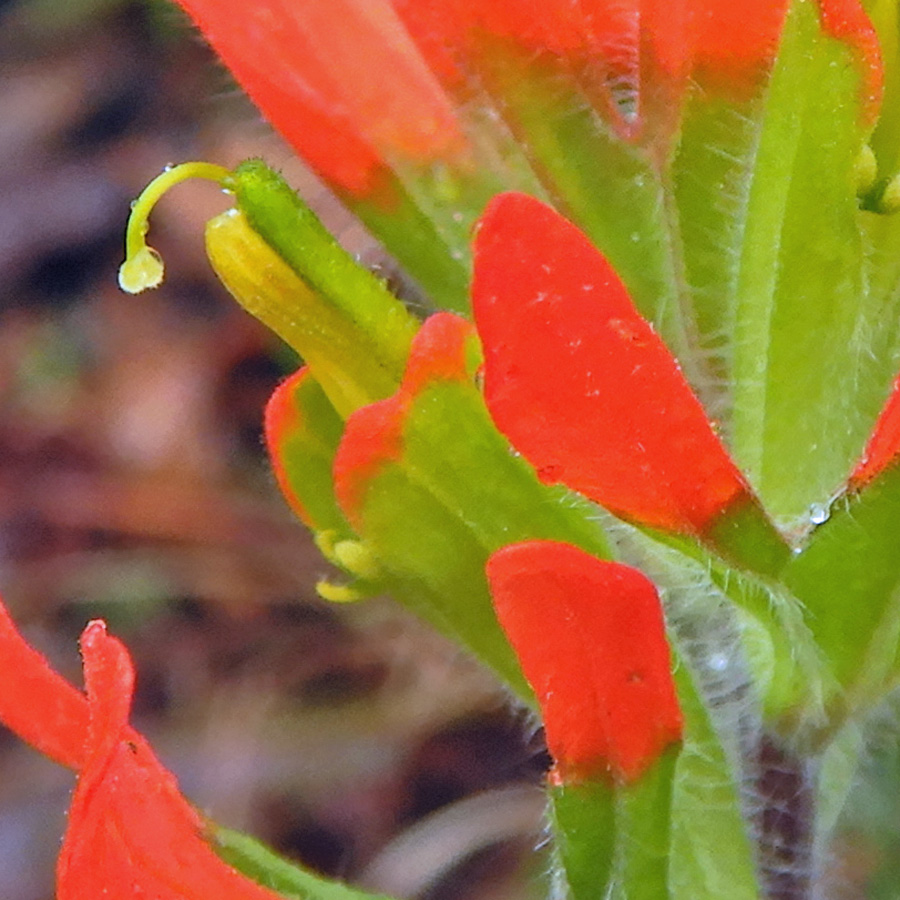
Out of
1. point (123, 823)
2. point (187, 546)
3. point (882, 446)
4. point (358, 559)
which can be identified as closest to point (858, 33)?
point (882, 446)

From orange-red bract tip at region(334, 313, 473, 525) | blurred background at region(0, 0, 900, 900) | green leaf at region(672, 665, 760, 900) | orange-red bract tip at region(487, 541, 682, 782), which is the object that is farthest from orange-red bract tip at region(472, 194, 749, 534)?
blurred background at region(0, 0, 900, 900)

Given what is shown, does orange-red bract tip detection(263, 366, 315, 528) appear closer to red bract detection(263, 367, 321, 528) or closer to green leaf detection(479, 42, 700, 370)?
red bract detection(263, 367, 321, 528)

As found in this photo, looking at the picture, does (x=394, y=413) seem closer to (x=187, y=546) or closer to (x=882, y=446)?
(x=882, y=446)

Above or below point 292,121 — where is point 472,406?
below

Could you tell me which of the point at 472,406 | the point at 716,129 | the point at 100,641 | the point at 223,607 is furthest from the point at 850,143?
the point at 223,607

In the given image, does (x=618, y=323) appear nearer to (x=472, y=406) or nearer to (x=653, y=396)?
(x=653, y=396)

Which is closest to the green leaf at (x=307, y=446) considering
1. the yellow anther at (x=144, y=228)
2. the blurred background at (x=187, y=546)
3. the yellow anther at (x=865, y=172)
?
the yellow anther at (x=144, y=228)
